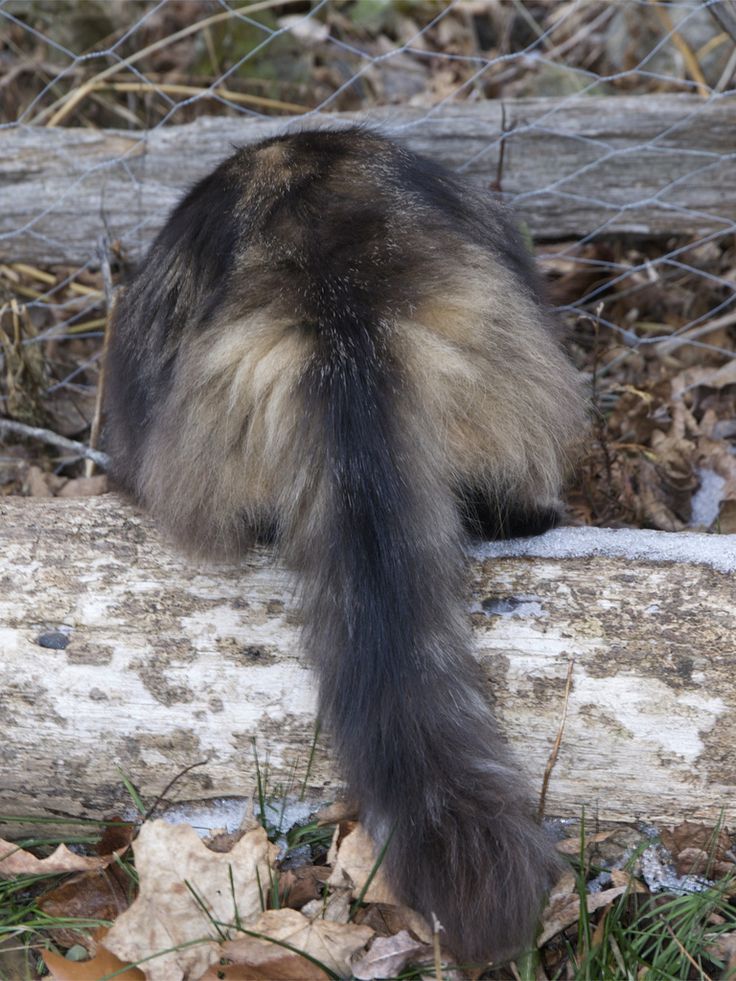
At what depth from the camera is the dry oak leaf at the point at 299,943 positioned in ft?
5.30

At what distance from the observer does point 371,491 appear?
5.59 ft

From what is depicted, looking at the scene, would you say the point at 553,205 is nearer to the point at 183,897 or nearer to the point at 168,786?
the point at 168,786

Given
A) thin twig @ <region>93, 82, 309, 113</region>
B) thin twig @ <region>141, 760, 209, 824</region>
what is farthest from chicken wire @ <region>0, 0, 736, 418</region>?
thin twig @ <region>141, 760, 209, 824</region>

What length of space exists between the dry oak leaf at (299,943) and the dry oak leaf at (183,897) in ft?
0.14

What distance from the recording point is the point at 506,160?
312cm

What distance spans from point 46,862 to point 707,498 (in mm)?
1824

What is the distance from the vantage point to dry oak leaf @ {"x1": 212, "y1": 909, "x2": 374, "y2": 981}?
162cm

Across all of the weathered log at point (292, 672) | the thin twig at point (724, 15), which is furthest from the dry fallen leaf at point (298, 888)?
the thin twig at point (724, 15)

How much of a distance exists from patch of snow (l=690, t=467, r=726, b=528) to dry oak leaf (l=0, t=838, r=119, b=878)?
1.64 meters

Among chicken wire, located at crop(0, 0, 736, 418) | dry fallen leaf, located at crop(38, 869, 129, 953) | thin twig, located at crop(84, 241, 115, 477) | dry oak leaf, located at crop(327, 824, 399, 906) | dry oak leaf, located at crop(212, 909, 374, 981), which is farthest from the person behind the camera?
chicken wire, located at crop(0, 0, 736, 418)

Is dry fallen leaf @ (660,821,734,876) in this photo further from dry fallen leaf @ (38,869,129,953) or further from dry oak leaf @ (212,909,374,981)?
dry fallen leaf @ (38,869,129,953)

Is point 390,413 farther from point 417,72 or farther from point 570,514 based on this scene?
point 417,72

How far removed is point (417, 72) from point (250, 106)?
95cm

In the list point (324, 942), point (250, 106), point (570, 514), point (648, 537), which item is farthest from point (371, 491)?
point (250, 106)
